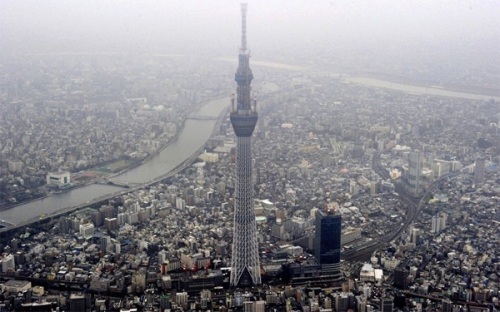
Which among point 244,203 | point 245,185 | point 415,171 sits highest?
point 245,185

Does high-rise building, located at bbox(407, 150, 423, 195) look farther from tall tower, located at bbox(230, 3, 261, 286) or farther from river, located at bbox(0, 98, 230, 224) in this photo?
tall tower, located at bbox(230, 3, 261, 286)

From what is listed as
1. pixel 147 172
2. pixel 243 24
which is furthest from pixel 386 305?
pixel 147 172

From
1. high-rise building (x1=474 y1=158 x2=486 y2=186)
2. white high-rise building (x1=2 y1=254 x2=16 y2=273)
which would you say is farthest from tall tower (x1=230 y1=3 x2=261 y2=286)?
high-rise building (x1=474 y1=158 x2=486 y2=186)

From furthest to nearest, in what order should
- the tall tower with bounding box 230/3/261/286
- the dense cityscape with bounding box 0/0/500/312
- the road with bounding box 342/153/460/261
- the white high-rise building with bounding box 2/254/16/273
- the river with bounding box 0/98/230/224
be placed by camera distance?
the river with bounding box 0/98/230/224, the road with bounding box 342/153/460/261, the white high-rise building with bounding box 2/254/16/273, the tall tower with bounding box 230/3/261/286, the dense cityscape with bounding box 0/0/500/312

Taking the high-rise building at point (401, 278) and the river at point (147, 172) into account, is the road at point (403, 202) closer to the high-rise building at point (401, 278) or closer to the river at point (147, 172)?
the high-rise building at point (401, 278)

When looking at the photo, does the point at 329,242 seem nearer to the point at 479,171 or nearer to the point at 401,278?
the point at 401,278

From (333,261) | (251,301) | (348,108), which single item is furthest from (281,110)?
(251,301)

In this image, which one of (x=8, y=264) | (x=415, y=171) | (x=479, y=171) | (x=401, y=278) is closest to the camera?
(x=401, y=278)
